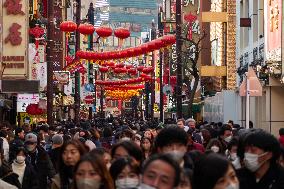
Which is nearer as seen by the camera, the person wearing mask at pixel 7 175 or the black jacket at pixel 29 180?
the person wearing mask at pixel 7 175

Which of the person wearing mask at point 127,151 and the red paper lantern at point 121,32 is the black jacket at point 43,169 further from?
the red paper lantern at point 121,32

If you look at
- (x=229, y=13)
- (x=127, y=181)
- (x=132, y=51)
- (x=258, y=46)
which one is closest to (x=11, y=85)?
(x=132, y=51)

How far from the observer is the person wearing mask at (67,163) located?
8.94 meters

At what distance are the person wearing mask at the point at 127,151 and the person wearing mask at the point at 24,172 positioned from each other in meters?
2.62

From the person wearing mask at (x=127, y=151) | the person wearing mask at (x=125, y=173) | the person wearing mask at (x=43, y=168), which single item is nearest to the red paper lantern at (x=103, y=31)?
the person wearing mask at (x=43, y=168)

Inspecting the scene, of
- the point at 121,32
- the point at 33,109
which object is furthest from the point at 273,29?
the point at 33,109

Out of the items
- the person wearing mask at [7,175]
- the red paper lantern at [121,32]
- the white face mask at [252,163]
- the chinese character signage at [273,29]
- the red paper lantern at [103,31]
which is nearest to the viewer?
the white face mask at [252,163]

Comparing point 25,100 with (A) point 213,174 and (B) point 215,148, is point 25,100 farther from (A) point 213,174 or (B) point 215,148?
(A) point 213,174

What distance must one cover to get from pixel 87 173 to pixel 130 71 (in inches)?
2263

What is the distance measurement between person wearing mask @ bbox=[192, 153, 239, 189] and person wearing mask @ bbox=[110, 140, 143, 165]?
80.4 inches

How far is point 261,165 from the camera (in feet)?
25.9

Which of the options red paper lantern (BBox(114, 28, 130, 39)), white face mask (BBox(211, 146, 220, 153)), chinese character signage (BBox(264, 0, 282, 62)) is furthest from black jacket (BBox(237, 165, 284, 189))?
red paper lantern (BBox(114, 28, 130, 39))

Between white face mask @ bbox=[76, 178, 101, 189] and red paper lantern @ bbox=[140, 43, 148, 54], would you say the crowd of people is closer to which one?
white face mask @ bbox=[76, 178, 101, 189]

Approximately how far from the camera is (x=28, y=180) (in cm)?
1166
